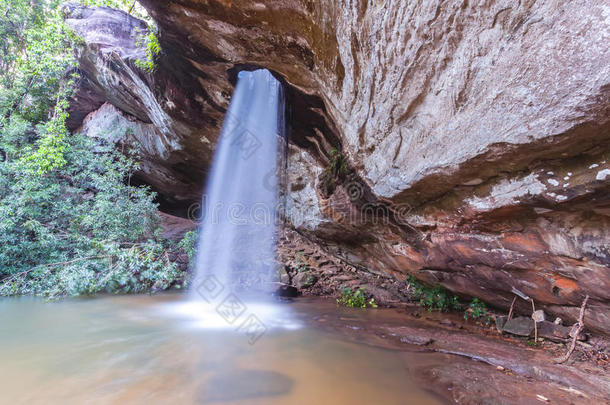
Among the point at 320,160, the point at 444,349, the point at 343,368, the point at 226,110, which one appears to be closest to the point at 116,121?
the point at 226,110

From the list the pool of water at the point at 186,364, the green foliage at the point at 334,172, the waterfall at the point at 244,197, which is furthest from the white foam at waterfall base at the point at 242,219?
the green foliage at the point at 334,172

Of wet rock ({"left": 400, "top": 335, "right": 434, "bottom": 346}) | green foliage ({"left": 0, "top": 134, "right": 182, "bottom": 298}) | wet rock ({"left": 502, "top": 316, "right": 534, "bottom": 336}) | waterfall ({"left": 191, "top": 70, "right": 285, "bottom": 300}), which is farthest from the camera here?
waterfall ({"left": 191, "top": 70, "right": 285, "bottom": 300})

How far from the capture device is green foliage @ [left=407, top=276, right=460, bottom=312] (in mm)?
6406

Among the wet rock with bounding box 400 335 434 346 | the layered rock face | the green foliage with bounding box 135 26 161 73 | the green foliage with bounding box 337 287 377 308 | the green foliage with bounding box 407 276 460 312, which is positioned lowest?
the green foliage with bounding box 337 287 377 308

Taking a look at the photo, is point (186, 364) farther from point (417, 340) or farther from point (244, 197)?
point (244, 197)

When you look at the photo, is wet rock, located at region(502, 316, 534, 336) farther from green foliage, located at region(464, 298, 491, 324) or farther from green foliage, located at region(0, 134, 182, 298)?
green foliage, located at region(0, 134, 182, 298)

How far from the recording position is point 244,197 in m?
10.9

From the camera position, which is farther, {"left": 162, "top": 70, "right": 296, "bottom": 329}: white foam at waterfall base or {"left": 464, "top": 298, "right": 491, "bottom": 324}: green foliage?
{"left": 162, "top": 70, "right": 296, "bottom": 329}: white foam at waterfall base

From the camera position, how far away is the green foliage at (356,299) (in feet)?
23.1

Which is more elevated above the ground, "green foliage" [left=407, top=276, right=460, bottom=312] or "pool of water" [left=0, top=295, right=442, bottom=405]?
"green foliage" [left=407, top=276, right=460, bottom=312]

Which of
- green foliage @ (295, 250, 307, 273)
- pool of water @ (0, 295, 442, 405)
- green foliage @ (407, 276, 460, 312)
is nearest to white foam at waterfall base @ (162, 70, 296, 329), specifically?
Result: green foliage @ (295, 250, 307, 273)

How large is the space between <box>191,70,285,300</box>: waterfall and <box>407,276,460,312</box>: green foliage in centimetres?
447

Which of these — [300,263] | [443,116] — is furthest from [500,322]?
[300,263]

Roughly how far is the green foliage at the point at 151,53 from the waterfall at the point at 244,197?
5.73 feet
